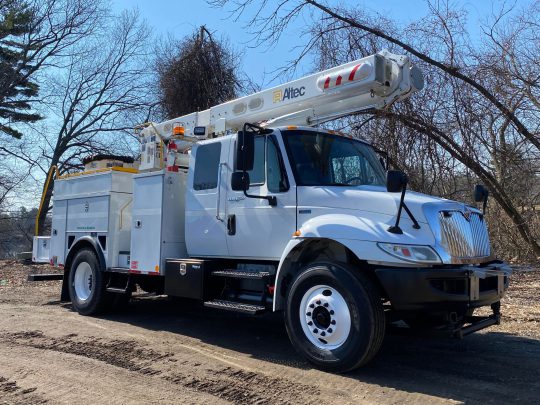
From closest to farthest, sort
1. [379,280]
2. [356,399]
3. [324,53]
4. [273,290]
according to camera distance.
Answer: [356,399], [379,280], [273,290], [324,53]

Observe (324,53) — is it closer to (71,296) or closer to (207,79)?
(207,79)

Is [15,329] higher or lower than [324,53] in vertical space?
lower

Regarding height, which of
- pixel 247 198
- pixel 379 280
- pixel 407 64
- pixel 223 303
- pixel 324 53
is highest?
pixel 324 53

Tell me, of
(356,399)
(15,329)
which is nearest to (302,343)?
(356,399)

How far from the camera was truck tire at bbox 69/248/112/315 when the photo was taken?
8406 millimetres

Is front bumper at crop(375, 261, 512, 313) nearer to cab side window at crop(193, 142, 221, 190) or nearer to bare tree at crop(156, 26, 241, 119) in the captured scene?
→ cab side window at crop(193, 142, 221, 190)

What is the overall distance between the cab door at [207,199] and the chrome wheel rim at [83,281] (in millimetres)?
2602

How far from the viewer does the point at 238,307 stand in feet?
19.9

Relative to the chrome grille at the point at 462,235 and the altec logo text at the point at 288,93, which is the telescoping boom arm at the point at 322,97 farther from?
the chrome grille at the point at 462,235

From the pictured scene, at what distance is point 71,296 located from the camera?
353 inches

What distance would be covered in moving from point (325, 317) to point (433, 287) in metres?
1.12

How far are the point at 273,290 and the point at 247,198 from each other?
121cm

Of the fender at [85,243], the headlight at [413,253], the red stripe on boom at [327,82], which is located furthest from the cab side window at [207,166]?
the headlight at [413,253]

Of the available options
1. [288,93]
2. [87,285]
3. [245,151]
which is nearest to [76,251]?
[87,285]
